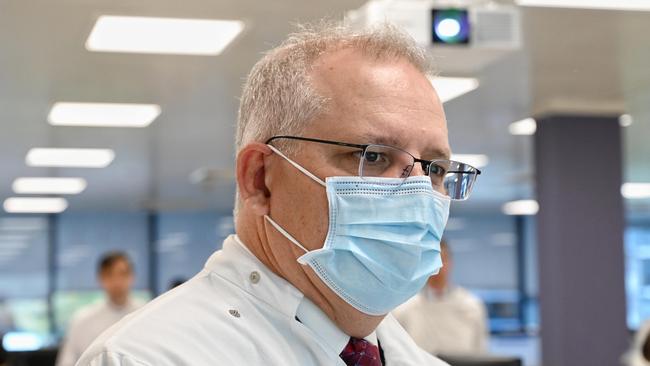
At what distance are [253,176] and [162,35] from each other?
12.7ft

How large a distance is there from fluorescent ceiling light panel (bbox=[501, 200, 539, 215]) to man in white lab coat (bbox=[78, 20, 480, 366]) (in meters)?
14.1

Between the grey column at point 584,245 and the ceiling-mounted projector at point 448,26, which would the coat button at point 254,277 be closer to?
the ceiling-mounted projector at point 448,26

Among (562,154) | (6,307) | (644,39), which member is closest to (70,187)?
(6,307)

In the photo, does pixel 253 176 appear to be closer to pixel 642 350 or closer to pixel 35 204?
pixel 642 350

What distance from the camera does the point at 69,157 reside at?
31.0 feet

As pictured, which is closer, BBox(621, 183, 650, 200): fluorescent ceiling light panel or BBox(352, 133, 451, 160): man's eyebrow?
BBox(352, 133, 451, 160): man's eyebrow

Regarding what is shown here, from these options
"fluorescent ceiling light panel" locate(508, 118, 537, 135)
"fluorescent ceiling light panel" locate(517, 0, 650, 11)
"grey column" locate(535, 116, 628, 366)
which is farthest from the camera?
"fluorescent ceiling light panel" locate(508, 118, 537, 135)

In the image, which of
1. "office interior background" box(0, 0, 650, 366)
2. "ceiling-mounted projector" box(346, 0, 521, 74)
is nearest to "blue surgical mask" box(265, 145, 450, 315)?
"office interior background" box(0, 0, 650, 366)

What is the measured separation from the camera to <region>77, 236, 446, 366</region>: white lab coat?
109cm

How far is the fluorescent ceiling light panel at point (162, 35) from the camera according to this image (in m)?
4.77

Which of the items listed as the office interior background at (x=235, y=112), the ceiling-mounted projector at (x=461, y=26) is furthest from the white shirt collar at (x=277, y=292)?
the ceiling-mounted projector at (x=461, y=26)

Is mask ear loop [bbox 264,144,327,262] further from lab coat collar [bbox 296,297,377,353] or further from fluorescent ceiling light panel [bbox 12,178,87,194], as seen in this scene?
fluorescent ceiling light panel [bbox 12,178,87,194]

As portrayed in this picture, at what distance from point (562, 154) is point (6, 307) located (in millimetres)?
10658

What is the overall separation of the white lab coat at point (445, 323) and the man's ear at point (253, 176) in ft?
16.2
